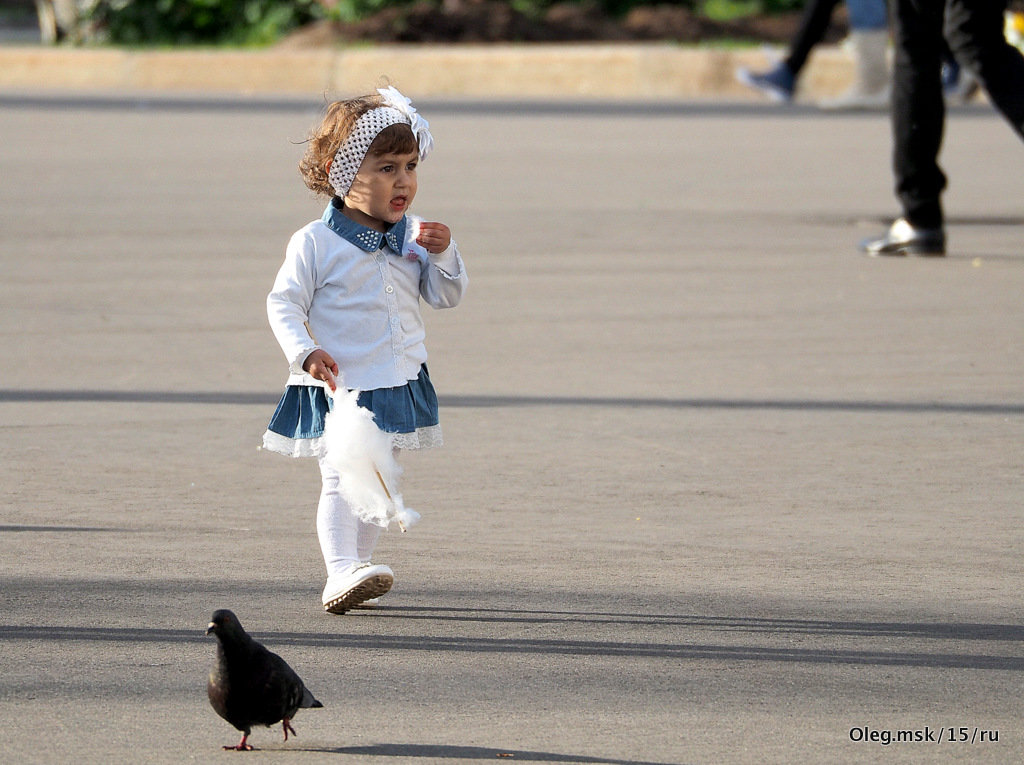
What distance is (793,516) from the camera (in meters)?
4.71

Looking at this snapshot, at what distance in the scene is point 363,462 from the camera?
3.78 m

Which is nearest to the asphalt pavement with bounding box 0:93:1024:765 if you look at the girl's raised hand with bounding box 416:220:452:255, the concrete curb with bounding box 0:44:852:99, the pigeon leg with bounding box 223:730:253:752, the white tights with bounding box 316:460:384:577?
the pigeon leg with bounding box 223:730:253:752

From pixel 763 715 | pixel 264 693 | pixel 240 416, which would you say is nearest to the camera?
pixel 264 693

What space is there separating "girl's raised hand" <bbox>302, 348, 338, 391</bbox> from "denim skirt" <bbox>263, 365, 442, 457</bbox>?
0.16 meters

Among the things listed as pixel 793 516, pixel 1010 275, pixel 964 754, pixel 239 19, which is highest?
pixel 964 754

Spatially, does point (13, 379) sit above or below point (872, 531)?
below

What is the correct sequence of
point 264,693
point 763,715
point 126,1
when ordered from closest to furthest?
point 264,693
point 763,715
point 126,1

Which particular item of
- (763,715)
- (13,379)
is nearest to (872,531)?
(763,715)

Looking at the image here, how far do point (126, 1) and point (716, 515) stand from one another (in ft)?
59.7

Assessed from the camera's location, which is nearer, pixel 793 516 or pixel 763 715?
pixel 763 715

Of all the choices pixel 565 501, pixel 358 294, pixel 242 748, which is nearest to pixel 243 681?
pixel 242 748

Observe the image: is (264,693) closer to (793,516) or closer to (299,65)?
(793,516)

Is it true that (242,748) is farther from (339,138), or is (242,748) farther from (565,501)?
(565,501)

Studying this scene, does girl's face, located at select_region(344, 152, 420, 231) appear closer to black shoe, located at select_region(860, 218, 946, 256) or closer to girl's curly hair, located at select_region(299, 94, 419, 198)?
girl's curly hair, located at select_region(299, 94, 419, 198)
